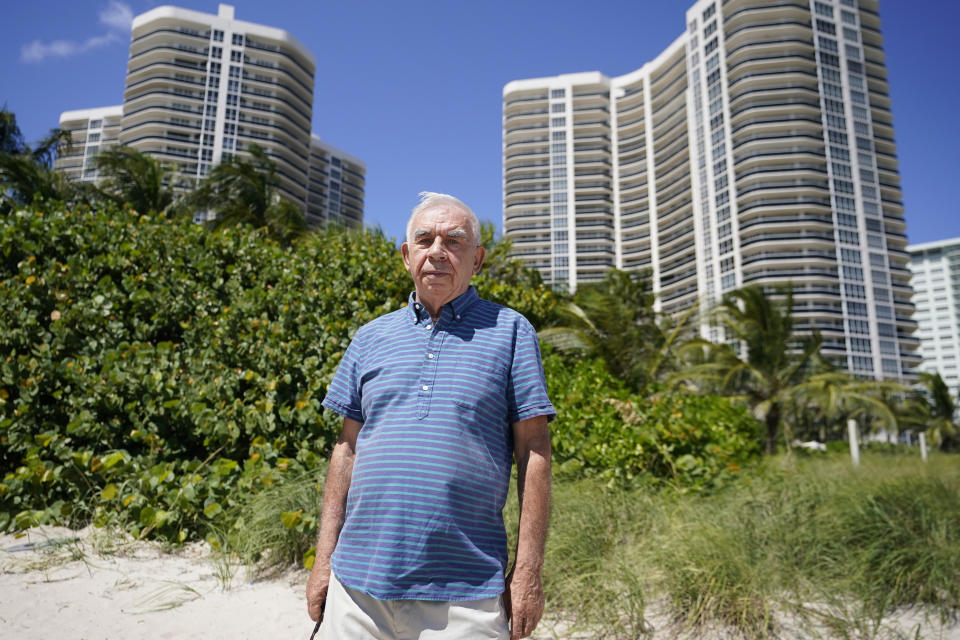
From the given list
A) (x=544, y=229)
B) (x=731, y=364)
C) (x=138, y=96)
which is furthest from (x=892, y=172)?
(x=138, y=96)

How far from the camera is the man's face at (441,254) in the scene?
5.95 ft

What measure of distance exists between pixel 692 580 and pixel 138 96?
93.5 meters

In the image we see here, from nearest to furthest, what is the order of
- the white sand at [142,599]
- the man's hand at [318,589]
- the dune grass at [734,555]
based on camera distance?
the man's hand at [318,589], the white sand at [142,599], the dune grass at [734,555]

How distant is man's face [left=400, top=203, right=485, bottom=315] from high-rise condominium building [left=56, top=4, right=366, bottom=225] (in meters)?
78.5

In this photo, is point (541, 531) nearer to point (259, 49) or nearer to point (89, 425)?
point (89, 425)

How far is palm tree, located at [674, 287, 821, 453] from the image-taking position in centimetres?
2028

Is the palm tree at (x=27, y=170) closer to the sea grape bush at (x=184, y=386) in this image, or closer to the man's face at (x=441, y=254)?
the sea grape bush at (x=184, y=386)

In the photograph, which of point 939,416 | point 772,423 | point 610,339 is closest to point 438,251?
point 610,339

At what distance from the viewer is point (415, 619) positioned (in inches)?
60.2

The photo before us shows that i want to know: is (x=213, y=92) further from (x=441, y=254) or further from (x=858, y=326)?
(x=441, y=254)

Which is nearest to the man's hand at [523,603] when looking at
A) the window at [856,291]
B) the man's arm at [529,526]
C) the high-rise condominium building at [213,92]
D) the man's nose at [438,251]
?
the man's arm at [529,526]

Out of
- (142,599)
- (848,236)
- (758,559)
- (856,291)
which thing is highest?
(848,236)

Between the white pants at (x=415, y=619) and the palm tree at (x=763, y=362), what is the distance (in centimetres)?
1959

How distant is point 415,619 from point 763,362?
22.1 metres
